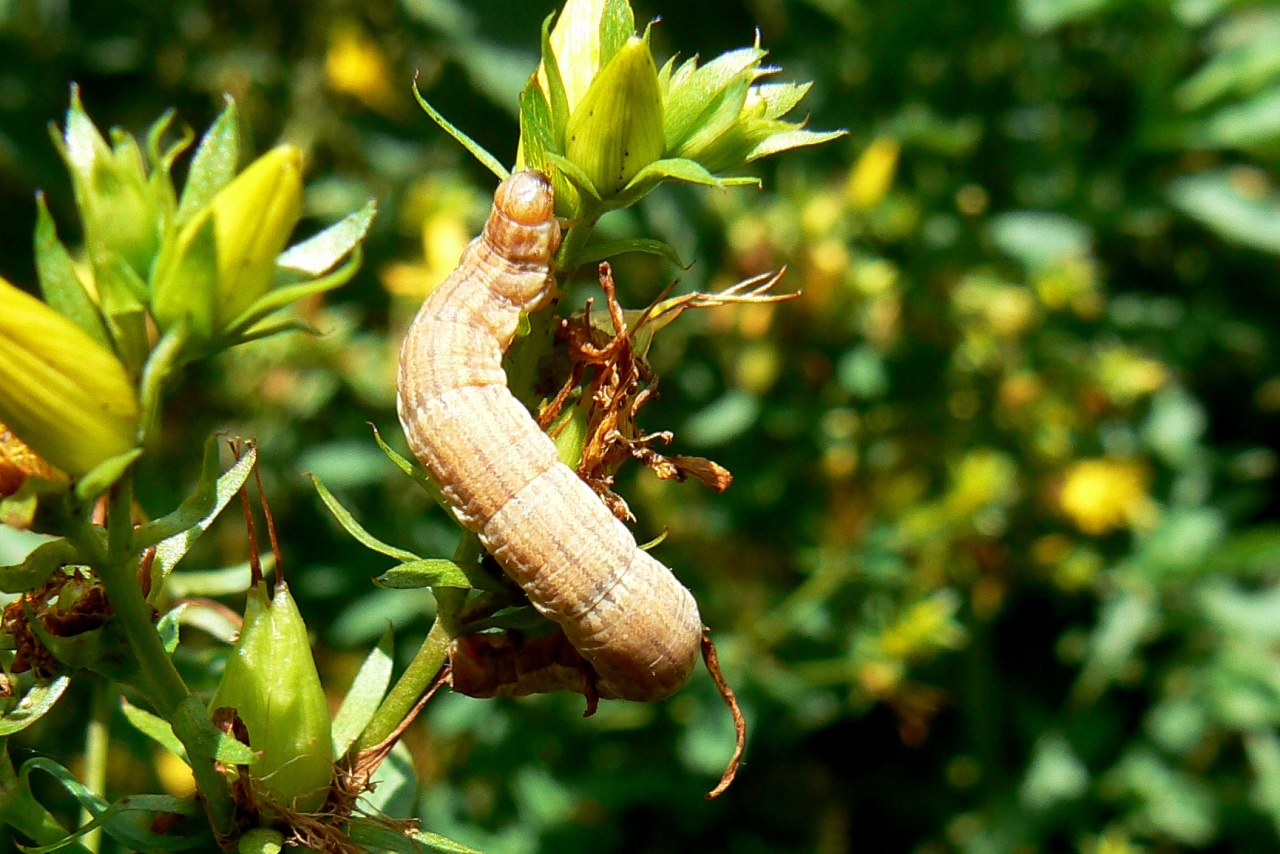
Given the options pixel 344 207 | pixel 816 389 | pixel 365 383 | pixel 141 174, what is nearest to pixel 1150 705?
pixel 816 389

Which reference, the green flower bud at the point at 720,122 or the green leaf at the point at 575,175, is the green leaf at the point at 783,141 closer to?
the green flower bud at the point at 720,122

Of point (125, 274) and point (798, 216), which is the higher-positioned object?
point (125, 274)

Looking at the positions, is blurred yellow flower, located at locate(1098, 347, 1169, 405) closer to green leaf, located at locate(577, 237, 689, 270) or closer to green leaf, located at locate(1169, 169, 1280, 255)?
green leaf, located at locate(1169, 169, 1280, 255)

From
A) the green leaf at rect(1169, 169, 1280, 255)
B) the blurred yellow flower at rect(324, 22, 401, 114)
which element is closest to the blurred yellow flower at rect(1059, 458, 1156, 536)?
the green leaf at rect(1169, 169, 1280, 255)

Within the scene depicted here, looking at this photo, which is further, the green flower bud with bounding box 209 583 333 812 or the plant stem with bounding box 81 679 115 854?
the plant stem with bounding box 81 679 115 854

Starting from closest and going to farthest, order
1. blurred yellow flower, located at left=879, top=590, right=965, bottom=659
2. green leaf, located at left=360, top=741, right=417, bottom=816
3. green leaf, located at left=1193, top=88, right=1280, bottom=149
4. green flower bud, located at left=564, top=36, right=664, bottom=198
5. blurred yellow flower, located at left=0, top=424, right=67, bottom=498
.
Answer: blurred yellow flower, located at left=0, top=424, right=67, bottom=498
green flower bud, located at left=564, top=36, right=664, bottom=198
green leaf, located at left=360, top=741, right=417, bottom=816
blurred yellow flower, located at left=879, top=590, right=965, bottom=659
green leaf, located at left=1193, top=88, right=1280, bottom=149

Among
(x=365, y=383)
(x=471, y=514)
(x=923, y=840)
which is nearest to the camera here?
(x=471, y=514)

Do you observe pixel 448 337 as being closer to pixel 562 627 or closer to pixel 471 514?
pixel 471 514
